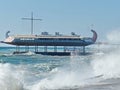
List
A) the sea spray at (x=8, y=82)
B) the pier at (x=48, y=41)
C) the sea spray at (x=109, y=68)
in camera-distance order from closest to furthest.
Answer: the sea spray at (x=8, y=82), the sea spray at (x=109, y=68), the pier at (x=48, y=41)

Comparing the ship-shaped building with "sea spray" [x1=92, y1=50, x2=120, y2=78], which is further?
the ship-shaped building

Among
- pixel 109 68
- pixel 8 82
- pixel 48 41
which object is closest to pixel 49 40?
pixel 48 41

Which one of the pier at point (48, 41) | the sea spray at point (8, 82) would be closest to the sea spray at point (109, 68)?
the sea spray at point (8, 82)

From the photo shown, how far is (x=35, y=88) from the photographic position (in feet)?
77.7

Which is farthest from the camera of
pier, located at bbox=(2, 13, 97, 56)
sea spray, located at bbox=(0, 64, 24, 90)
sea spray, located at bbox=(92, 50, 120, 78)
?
pier, located at bbox=(2, 13, 97, 56)

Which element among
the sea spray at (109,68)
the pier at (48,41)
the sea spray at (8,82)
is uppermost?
the sea spray at (8,82)

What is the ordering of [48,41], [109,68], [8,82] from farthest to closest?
1. [48,41]
2. [109,68]
3. [8,82]

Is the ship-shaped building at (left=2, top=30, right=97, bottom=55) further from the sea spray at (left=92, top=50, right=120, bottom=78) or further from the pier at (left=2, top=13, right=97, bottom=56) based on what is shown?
the sea spray at (left=92, top=50, right=120, bottom=78)

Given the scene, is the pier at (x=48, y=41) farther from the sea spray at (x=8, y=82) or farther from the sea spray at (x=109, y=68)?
the sea spray at (x=8, y=82)

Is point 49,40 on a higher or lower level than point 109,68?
lower

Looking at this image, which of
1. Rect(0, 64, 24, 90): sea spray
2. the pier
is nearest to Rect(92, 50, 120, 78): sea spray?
Rect(0, 64, 24, 90): sea spray

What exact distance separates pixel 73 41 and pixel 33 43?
35.9ft

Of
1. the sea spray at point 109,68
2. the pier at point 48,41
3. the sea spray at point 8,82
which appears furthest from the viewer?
the pier at point 48,41

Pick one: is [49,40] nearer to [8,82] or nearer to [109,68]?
[109,68]
